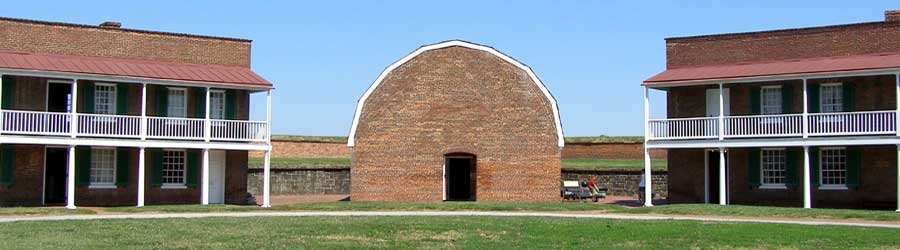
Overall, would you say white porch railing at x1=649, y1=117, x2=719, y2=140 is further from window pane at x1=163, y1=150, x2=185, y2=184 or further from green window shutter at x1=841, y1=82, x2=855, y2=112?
window pane at x1=163, y1=150, x2=185, y2=184

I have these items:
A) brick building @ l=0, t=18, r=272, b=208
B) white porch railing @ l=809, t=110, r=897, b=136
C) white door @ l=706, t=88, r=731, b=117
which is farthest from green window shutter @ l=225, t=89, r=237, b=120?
white porch railing @ l=809, t=110, r=897, b=136

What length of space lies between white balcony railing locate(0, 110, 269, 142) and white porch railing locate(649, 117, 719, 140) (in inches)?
478

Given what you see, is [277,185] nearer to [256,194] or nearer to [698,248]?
[256,194]

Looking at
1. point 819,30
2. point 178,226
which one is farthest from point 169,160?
point 819,30

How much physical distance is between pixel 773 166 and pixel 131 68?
64.8ft

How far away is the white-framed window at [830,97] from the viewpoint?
116 ft

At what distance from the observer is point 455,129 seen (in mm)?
38719

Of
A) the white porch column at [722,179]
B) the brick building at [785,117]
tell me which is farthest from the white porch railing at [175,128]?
the white porch column at [722,179]

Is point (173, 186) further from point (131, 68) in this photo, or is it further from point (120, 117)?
point (131, 68)

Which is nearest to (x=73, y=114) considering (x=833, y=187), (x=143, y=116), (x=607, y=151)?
(x=143, y=116)

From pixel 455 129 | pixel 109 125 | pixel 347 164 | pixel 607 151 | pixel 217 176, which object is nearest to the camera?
pixel 109 125

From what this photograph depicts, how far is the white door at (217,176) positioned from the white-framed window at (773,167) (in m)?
17.0

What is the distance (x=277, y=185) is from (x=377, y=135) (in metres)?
9.43

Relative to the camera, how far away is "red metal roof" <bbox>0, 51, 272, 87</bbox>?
33469mm
